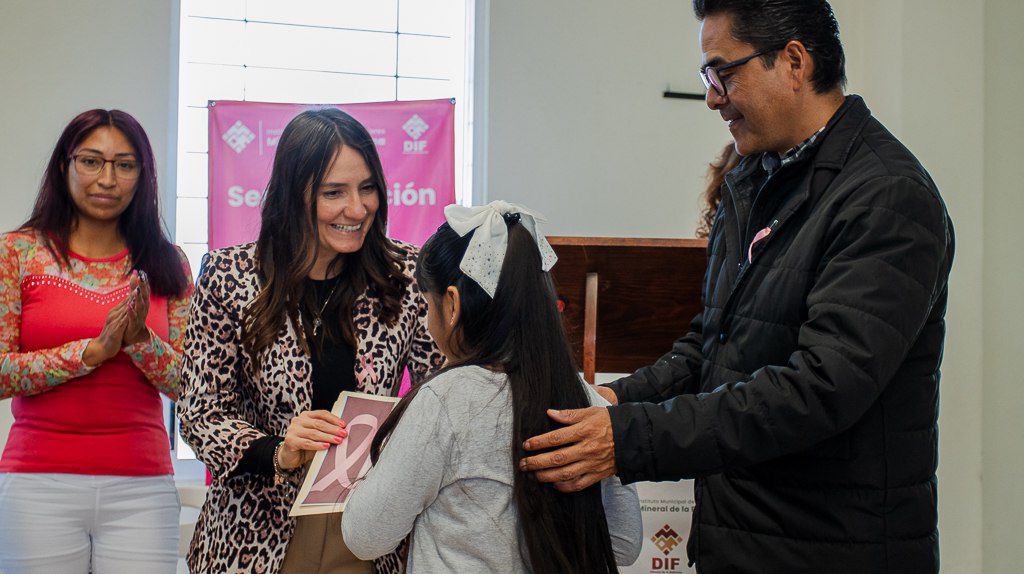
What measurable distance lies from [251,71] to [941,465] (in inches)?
154

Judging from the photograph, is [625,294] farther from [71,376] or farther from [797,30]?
[71,376]

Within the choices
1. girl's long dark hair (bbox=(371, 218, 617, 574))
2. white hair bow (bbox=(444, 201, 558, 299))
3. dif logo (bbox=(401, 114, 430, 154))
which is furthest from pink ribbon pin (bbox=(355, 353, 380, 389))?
dif logo (bbox=(401, 114, 430, 154))

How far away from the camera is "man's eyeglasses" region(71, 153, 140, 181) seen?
8.05 feet

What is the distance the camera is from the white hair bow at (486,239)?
4.72ft

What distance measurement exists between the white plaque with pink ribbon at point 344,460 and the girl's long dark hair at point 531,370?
90 mm

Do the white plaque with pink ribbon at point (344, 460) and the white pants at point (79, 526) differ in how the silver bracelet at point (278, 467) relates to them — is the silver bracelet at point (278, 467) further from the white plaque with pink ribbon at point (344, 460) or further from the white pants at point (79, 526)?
the white pants at point (79, 526)

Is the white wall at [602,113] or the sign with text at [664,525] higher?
the white wall at [602,113]

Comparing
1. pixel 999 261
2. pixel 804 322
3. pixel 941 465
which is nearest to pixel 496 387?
pixel 804 322

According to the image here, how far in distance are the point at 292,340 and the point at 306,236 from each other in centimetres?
23

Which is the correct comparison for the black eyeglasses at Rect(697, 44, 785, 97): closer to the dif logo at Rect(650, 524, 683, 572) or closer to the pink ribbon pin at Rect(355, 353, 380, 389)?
the pink ribbon pin at Rect(355, 353, 380, 389)

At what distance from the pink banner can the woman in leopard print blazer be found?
2.39 m

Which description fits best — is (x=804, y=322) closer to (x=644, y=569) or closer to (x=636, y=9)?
(x=644, y=569)

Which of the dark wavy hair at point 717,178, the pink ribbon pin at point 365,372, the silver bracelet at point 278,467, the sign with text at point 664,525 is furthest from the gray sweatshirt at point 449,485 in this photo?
the dark wavy hair at point 717,178

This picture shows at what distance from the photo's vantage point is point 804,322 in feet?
4.64
